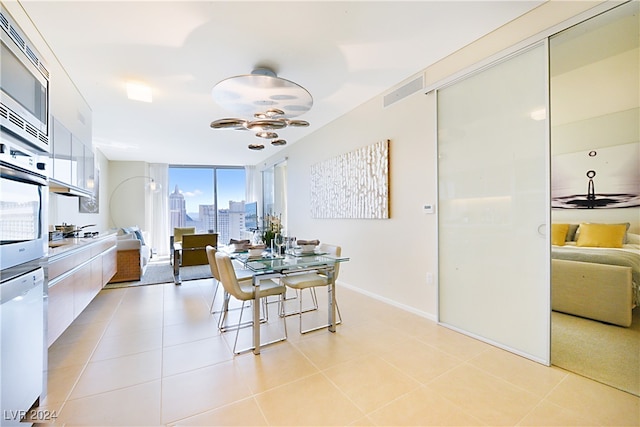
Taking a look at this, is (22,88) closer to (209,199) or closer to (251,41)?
(251,41)

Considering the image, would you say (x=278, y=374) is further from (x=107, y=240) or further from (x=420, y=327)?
(x=107, y=240)

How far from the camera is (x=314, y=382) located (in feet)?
6.39

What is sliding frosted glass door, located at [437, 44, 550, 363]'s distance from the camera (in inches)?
87.2

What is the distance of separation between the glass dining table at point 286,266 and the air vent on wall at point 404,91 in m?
2.09

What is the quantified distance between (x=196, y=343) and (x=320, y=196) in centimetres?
325

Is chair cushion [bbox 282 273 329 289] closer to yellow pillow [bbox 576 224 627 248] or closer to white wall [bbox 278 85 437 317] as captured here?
white wall [bbox 278 85 437 317]

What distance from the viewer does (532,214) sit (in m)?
2.24

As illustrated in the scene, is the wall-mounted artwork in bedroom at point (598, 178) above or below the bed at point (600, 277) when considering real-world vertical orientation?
above

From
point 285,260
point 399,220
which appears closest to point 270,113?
point 285,260

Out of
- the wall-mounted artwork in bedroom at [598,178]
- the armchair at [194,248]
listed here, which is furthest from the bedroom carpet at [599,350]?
the armchair at [194,248]

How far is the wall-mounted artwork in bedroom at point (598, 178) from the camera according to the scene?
315 cm

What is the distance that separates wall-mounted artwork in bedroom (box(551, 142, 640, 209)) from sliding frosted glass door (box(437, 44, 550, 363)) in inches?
59.0

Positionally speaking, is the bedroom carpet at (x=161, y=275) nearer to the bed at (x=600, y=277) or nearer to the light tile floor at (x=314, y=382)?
the light tile floor at (x=314, y=382)

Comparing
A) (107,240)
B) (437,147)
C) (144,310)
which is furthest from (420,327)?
(107,240)
